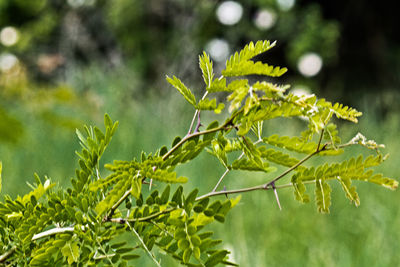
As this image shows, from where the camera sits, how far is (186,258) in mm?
324

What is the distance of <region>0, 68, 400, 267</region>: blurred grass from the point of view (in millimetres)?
1605

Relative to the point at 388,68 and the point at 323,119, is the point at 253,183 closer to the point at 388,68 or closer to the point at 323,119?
the point at 323,119

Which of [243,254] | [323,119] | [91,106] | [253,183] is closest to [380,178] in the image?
[323,119]

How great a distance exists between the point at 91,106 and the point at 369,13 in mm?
8040

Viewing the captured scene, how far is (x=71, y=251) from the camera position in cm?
32

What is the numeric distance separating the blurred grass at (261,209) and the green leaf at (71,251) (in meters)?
1.11

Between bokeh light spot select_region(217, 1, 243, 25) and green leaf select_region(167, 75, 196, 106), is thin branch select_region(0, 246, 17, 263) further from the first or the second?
bokeh light spot select_region(217, 1, 243, 25)

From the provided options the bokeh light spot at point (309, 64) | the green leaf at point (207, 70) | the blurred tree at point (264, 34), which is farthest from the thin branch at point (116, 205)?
the bokeh light spot at point (309, 64)

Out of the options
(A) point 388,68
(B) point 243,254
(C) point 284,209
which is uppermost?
(A) point 388,68

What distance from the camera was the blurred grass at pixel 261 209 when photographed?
1.61 meters

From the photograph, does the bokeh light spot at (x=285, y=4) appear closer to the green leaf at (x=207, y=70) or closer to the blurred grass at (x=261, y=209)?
the blurred grass at (x=261, y=209)

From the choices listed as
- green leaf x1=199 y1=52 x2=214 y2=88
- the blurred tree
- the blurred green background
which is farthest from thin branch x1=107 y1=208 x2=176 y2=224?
the blurred tree

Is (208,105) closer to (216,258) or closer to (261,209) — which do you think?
(216,258)

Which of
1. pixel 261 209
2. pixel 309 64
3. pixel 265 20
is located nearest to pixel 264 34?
pixel 265 20
